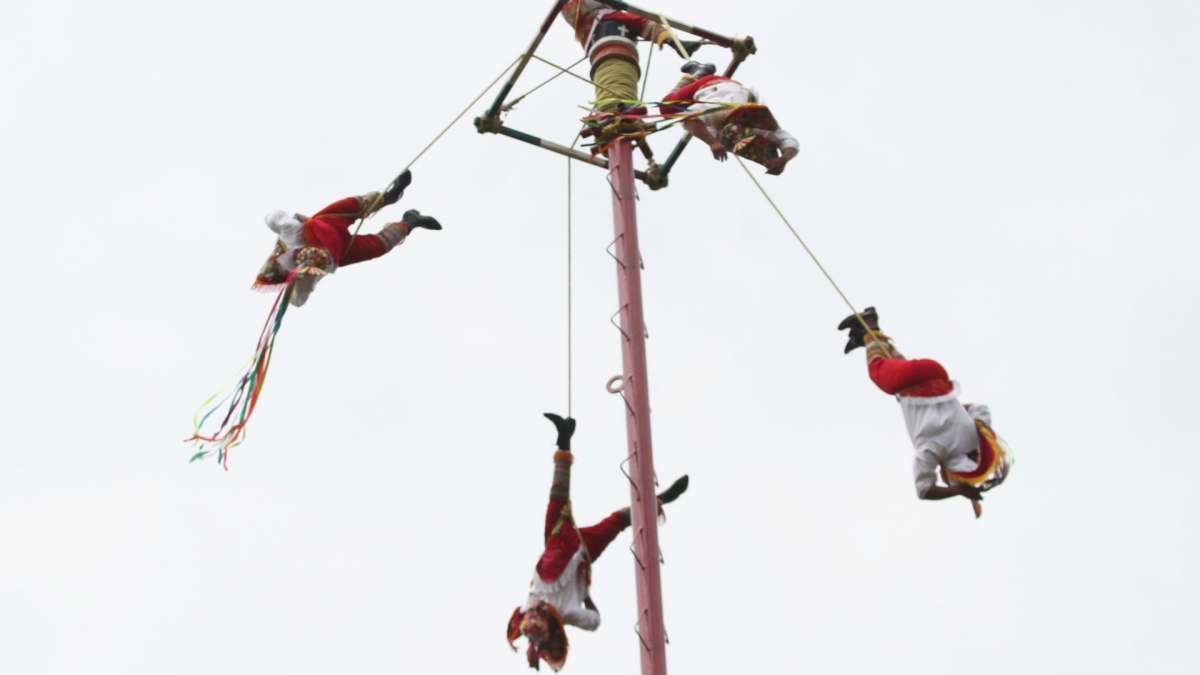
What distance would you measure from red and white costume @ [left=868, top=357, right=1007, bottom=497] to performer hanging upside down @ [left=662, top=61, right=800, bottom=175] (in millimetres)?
1303

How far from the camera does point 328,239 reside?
25.8 feet

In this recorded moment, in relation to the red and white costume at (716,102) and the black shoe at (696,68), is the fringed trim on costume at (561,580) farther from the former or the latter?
the black shoe at (696,68)

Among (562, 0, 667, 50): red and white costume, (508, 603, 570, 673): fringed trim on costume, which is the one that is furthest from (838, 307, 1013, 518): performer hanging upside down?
(562, 0, 667, 50): red and white costume

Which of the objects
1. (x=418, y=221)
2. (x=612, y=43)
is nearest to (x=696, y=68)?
(x=612, y=43)

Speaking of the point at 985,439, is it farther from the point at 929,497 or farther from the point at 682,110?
the point at 682,110

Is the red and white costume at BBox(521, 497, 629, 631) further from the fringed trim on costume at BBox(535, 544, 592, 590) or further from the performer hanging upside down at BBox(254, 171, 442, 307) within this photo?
the performer hanging upside down at BBox(254, 171, 442, 307)

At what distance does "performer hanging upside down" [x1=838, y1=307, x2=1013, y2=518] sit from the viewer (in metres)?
6.55

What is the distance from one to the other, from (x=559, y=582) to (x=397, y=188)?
2.39 metres

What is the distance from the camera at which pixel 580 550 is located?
22.8ft

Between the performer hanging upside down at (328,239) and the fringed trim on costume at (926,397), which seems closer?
the fringed trim on costume at (926,397)

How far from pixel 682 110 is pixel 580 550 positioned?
214 cm

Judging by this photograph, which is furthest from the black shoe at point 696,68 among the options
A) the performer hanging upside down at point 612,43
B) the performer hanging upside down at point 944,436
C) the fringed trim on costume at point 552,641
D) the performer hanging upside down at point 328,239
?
the fringed trim on costume at point 552,641

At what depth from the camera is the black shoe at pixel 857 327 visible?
7.15 m

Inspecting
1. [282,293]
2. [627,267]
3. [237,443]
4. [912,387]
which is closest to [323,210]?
[282,293]
